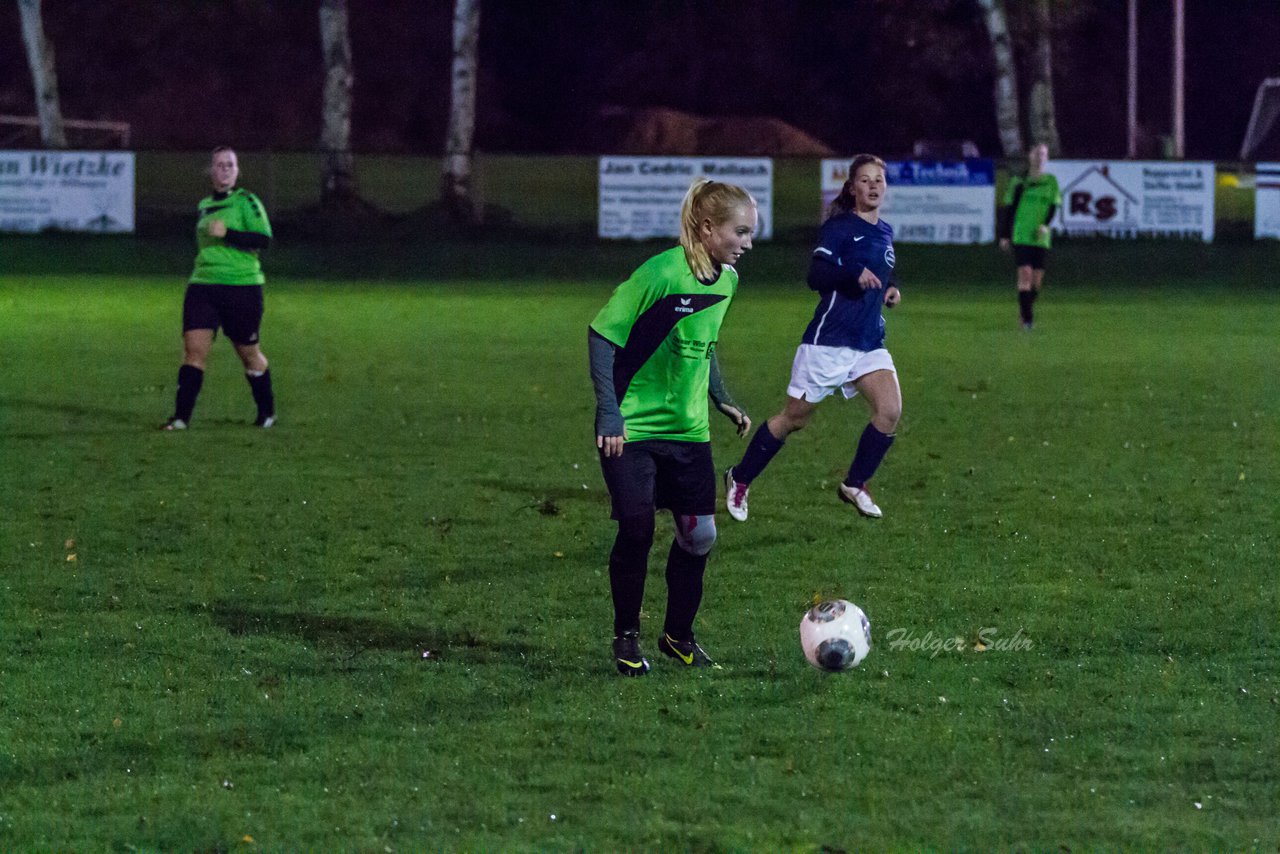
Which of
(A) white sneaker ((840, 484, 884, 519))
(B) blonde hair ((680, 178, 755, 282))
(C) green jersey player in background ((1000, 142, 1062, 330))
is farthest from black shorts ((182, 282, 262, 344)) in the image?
(C) green jersey player in background ((1000, 142, 1062, 330))

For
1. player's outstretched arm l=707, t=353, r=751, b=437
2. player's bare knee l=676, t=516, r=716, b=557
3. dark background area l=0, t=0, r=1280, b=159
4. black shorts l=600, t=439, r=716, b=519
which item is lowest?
player's bare knee l=676, t=516, r=716, b=557

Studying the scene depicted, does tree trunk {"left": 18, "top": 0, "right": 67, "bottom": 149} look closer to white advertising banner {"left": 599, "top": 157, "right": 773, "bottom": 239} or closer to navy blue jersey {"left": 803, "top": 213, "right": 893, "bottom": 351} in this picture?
white advertising banner {"left": 599, "top": 157, "right": 773, "bottom": 239}

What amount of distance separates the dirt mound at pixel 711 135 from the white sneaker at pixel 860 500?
124ft

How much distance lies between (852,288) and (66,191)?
82.4 feet

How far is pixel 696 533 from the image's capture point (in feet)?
21.1

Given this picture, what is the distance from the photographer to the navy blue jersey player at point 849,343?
29.7 feet

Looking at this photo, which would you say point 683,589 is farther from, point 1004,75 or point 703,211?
point 1004,75

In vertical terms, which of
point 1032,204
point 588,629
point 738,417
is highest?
point 1032,204

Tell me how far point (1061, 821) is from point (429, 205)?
30646mm

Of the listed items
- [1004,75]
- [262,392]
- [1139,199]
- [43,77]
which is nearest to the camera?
[262,392]

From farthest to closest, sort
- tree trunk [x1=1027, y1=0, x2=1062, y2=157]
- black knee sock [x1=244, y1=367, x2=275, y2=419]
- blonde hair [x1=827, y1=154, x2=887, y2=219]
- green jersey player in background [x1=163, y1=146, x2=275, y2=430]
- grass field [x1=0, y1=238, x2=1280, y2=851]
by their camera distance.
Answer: tree trunk [x1=1027, y1=0, x2=1062, y2=157] → black knee sock [x1=244, y1=367, x2=275, y2=419] → green jersey player in background [x1=163, y1=146, x2=275, y2=430] → blonde hair [x1=827, y1=154, x2=887, y2=219] → grass field [x1=0, y1=238, x2=1280, y2=851]

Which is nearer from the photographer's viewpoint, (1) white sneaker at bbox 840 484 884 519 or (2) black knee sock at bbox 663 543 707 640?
(2) black knee sock at bbox 663 543 707 640

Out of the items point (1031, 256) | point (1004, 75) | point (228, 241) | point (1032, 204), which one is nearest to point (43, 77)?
point (1004, 75)

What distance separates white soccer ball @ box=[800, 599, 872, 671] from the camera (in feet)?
20.4
